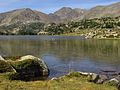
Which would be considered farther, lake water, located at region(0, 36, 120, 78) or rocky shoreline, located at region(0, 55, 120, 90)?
lake water, located at region(0, 36, 120, 78)

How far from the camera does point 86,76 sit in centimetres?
3928

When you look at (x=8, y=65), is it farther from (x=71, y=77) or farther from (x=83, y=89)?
(x=83, y=89)

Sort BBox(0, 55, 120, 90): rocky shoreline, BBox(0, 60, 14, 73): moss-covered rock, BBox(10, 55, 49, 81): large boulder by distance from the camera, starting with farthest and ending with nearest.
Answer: BBox(10, 55, 49, 81): large boulder
BBox(0, 55, 120, 90): rocky shoreline
BBox(0, 60, 14, 73): moss-covered rock

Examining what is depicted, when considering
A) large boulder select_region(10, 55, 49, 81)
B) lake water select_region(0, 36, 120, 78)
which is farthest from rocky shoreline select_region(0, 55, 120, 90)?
lake water select_region(0, 36, 120, 78)

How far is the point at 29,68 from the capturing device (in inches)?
1954

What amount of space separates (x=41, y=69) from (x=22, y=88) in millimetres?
Answer: 22879

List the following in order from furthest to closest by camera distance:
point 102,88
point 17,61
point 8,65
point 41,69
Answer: point 41,69
point 17,61
point 8,65
point 102,88

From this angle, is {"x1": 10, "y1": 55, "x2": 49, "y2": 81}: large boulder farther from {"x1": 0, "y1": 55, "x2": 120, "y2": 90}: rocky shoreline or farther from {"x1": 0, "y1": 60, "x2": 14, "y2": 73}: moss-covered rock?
{"x1": 0, "y1": 60, "x2": 14, "y2": 73}: moss-covered rock

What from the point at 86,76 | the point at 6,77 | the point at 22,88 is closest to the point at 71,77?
the point at 86,76

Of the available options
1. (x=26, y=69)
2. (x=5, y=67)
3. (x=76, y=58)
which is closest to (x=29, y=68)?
(x=26, y=69)

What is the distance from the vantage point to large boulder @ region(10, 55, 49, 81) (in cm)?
4688

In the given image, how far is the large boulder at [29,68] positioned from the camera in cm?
4688

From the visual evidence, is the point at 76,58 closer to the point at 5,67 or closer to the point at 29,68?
the point at 29,68

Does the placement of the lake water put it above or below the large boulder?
below
